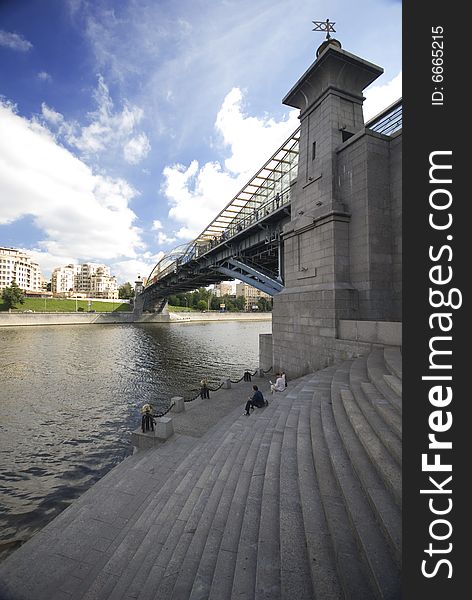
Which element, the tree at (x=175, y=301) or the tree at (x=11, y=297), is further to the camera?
the tree at (x=175, y=301)

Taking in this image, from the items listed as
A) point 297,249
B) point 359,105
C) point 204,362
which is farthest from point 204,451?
point 204,362

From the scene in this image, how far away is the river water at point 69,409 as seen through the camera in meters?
7.76

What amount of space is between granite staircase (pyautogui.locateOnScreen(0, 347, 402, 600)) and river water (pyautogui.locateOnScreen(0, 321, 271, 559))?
2058 mm

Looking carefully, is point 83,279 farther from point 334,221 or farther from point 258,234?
point 334,221

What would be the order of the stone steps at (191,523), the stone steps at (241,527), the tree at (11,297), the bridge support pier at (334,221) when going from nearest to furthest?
the stone steps at (241,527)
the stone steps at (191,523)
the bridge support pier at (334,221)
the tree at (11,297)

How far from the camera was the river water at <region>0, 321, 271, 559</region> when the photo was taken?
776 centimetres

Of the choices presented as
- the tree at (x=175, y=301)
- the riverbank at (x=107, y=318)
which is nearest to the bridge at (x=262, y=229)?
the riverbank at (x=107, y=318)

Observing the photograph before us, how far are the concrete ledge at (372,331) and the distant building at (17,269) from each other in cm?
13927

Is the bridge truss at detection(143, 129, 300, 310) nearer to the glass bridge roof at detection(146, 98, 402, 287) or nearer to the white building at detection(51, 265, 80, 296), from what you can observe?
the glass bridge roof at detection(146, 98, 402, 287)

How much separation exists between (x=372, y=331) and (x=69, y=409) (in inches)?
589

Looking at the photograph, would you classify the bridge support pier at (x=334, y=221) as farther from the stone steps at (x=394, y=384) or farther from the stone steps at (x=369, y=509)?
the stone steps at (x=369, y=509)

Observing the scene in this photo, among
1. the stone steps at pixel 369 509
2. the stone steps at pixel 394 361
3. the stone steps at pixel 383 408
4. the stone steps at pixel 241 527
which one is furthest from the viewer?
the stone steps at pixel 394 361

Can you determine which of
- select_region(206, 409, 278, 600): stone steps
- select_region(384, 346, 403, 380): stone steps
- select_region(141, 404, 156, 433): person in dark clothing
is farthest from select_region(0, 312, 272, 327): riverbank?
select_region(384, 346, 403, 380): stone steps

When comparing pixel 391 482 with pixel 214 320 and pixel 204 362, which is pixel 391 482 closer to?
pixel 204 362
